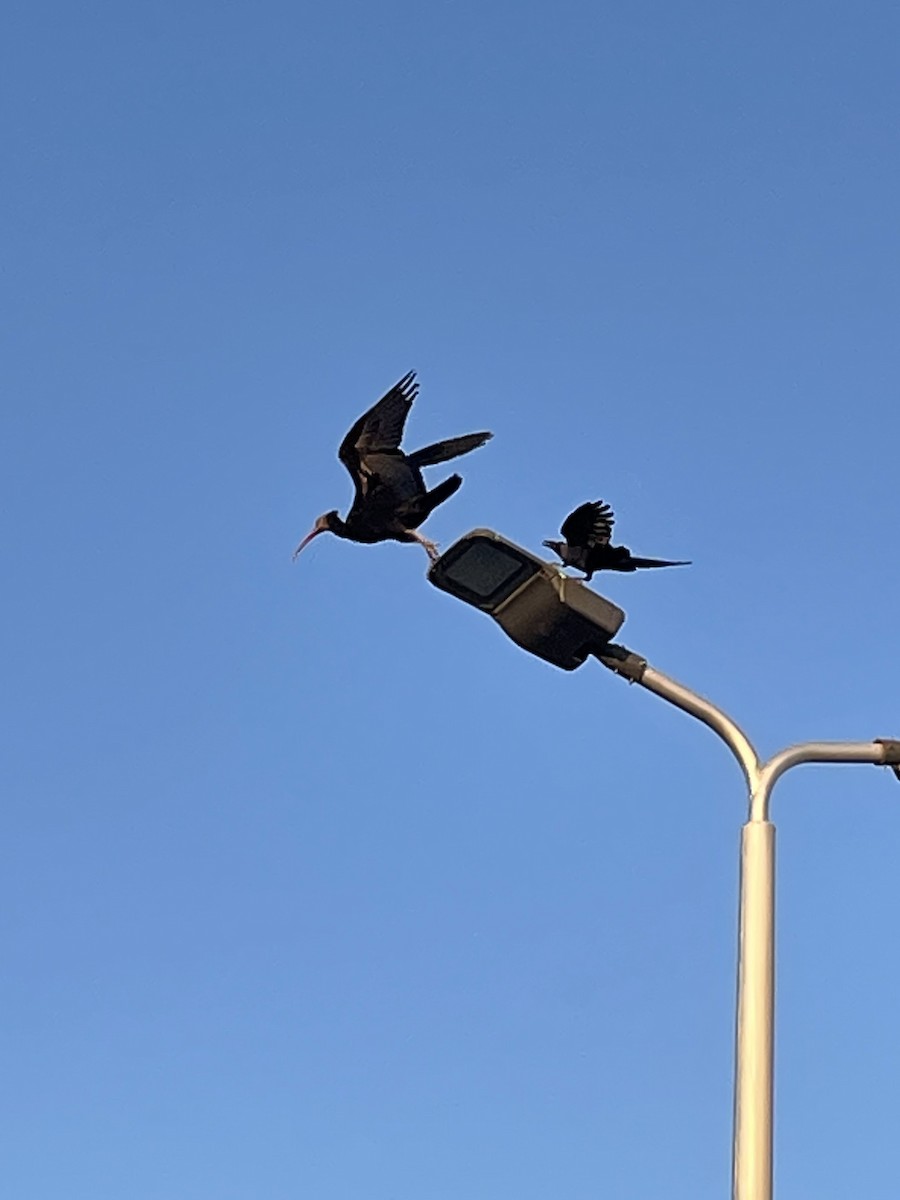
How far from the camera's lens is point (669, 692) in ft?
19.7

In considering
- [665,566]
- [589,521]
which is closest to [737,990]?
[589,521]

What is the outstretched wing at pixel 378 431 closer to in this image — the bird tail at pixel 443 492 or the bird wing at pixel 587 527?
the bird tail at pixel 443 492

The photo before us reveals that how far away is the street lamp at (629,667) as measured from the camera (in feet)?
18.2

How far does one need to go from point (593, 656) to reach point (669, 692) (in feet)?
0.90

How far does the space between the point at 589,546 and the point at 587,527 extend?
81mm

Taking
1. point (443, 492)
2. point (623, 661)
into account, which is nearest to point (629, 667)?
point (623, 661)

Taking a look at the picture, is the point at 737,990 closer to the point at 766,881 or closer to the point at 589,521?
the point at 766,881

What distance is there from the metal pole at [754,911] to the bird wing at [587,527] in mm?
1887

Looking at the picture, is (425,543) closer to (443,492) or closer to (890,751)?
(443,492)

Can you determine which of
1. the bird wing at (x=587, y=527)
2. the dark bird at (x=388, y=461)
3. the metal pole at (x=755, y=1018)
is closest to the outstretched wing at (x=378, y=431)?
the dark bird at (x=388, y=461)

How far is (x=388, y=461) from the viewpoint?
661 inches

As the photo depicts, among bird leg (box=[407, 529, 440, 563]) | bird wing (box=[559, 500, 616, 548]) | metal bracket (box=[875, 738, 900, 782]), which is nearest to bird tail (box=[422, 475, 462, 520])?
bird leg (box=[407, 529, 440, 563])

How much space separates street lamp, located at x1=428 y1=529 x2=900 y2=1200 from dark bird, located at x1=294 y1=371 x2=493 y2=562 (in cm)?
1038

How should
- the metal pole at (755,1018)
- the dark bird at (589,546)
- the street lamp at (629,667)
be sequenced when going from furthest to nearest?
the dark bird at (589,546) < the street lamp at (629,667) < the metal pole at (755,1018)
